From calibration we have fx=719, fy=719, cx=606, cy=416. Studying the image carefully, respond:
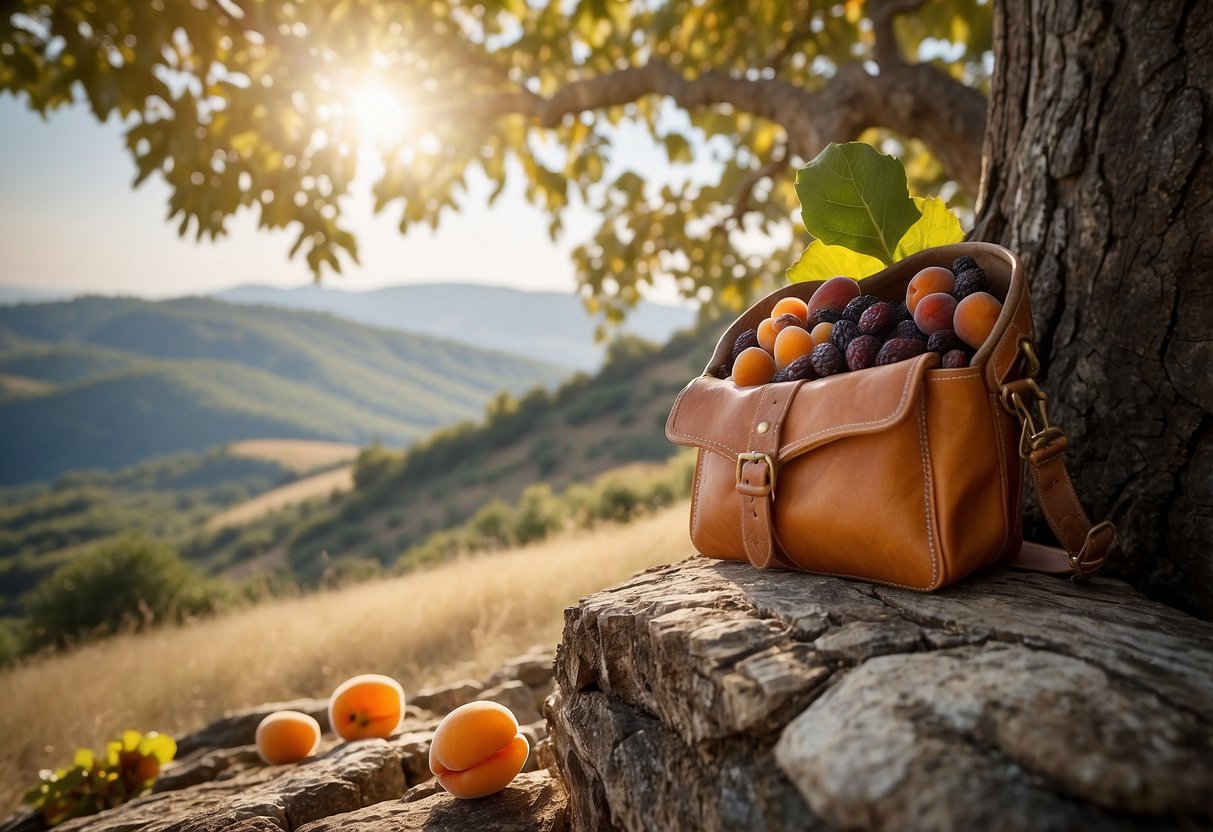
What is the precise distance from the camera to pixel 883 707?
0.97 metres

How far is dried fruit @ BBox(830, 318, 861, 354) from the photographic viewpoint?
1612 mm

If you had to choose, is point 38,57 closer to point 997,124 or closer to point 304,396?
point 997,124

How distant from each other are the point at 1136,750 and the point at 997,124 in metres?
2.13

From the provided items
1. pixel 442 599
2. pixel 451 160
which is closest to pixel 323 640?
pixel 442 599

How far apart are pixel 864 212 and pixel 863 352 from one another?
538 millimetres

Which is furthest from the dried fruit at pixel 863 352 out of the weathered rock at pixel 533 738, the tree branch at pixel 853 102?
the tree branch at pixel 853 102

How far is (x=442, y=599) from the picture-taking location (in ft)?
18.4

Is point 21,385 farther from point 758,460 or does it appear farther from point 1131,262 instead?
point 1131,262

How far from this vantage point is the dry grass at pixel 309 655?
445 centimetres

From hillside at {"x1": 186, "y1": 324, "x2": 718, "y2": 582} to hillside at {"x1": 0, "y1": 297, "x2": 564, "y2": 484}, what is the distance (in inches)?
3014

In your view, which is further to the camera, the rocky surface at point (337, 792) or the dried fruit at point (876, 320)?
the rocky surface at point (337, 792)

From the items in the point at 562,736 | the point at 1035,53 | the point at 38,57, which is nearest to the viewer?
the point at 562,736

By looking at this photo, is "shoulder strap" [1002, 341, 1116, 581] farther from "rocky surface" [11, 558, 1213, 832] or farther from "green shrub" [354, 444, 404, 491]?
"green shrub" [354, 444, 404, 491]

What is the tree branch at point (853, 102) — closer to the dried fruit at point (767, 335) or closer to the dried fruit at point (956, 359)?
the dried fruit at point (767, 335)
